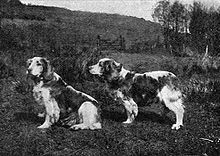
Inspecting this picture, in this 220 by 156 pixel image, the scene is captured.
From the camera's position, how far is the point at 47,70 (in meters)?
7.55

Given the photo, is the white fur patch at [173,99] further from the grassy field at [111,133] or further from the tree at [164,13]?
the tree at [164,13]

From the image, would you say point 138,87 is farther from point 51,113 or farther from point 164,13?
point 164,13

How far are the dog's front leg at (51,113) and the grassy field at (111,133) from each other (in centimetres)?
14

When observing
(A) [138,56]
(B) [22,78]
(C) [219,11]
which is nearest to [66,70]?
(B) [22,78]

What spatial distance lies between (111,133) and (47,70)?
1.72m

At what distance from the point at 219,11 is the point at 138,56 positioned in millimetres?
8436

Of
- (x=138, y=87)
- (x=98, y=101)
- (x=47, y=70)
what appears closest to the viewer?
(x=47, y=70)

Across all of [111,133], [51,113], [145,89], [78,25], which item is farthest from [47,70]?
[78,25]

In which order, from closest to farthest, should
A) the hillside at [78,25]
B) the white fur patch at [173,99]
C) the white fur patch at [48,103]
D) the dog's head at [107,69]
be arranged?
1. the white fur patch at [48,103]
2. the dog's head at [107,69]
3. the white fur patch at [173,99]
4. the hillside at [78,25]

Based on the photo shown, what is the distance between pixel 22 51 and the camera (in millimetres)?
15359

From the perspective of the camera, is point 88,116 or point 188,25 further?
point 188,25

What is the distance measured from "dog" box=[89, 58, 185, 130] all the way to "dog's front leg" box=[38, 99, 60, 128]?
1.10 m

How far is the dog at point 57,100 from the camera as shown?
7.47m

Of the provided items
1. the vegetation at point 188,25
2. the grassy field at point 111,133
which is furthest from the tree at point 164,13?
the grassy field at point 111,133
